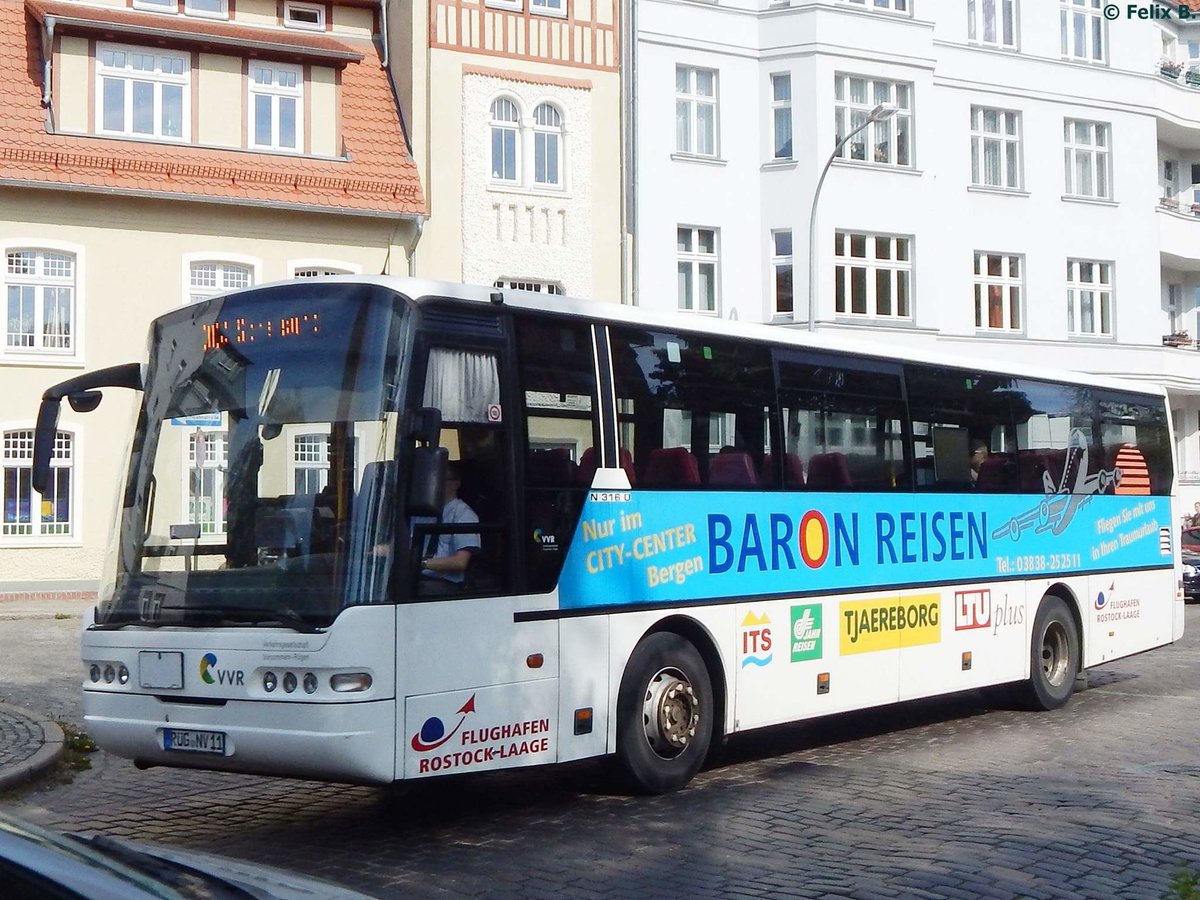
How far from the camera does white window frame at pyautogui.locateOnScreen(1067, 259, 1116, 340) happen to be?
128ft

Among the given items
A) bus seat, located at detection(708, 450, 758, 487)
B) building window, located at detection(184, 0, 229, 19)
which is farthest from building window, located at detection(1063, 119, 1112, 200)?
bus seat, located at detection(708, 450, 758, 487)

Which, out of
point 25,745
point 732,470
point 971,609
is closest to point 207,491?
point 732,470

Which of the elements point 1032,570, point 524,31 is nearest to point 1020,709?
point 1032,570

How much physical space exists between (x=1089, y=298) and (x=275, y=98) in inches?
809

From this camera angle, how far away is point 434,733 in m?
8.12

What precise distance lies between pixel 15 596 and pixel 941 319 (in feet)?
67.9

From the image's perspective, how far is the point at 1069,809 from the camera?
9.10 metres

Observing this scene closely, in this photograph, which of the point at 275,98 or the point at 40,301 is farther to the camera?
the point at 275,98

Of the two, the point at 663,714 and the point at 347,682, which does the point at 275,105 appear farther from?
the point at 347,682

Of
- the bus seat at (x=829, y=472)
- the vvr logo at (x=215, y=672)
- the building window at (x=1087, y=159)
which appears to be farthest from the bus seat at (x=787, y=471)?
the building window at (x=1087, y=159)

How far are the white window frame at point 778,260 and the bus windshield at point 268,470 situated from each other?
26.5m

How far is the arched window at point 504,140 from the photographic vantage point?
3278cm

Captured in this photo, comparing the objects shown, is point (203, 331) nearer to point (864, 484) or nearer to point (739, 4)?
point (864, 484)

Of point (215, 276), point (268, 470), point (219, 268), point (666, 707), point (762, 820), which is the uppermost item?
point (219, 268)
